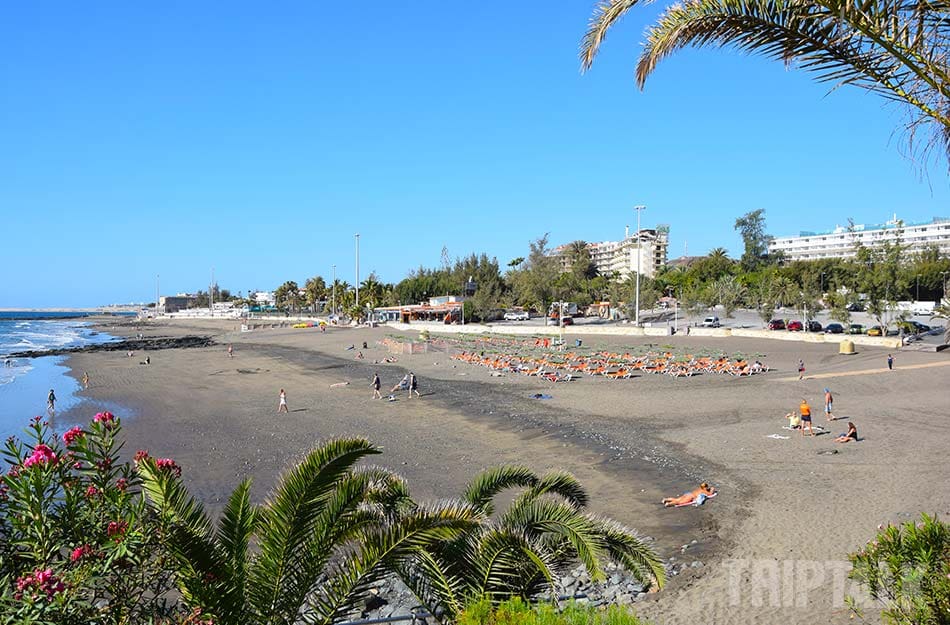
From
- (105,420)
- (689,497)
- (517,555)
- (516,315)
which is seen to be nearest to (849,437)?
(689,497)

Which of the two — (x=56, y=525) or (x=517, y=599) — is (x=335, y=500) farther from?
(x=56, y=525)

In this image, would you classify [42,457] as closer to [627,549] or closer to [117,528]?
[117,528]

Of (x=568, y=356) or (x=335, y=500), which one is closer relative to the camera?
(x=335, y=500)

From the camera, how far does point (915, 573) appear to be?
420cm

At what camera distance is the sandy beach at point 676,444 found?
27.9 ft

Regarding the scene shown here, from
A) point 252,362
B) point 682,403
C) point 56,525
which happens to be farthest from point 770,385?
point 252,362

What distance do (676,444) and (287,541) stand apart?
12.9m

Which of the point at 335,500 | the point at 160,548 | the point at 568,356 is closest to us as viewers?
the point at 160,548

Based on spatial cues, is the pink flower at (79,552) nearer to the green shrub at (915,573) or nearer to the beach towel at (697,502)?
the green shrub at (915,573)

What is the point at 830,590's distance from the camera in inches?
294

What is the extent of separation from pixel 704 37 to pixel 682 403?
1826 centimetres

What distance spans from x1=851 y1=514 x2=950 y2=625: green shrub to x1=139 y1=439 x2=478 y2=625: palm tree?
3.11 meters

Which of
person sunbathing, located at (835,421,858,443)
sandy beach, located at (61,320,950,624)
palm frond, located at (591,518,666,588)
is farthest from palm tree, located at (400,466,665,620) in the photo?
person sunbathing, located at (835,421,858,443)

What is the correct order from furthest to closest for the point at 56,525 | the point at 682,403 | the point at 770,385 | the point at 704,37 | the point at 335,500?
the point at 770,385, the point at 682,403, the point at 335,500, the point at 704,37, the point at 56,525
